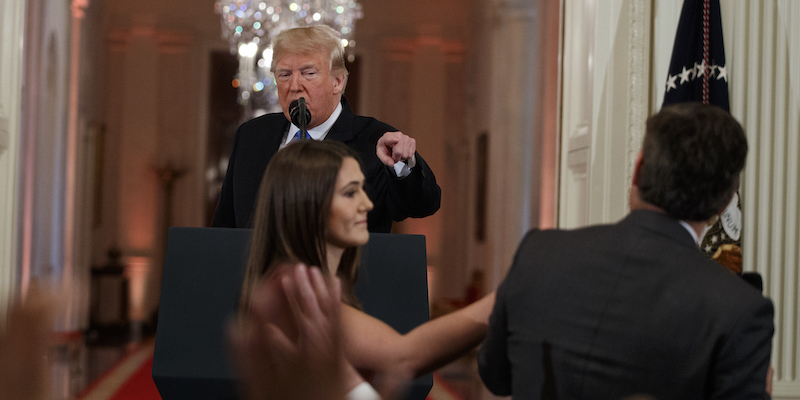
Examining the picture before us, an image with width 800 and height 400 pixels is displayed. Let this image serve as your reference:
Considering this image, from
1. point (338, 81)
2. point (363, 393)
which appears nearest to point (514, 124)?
point (338, 81)

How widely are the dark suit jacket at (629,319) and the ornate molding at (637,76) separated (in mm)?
2590

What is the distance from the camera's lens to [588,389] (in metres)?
1.56

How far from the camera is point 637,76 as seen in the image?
13.4 ft

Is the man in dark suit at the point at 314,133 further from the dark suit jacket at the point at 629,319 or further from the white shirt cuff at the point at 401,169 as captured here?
the dark suit jacket at the point at 629,319

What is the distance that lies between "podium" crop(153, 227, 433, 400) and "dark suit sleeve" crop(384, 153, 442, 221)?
523 millimetres

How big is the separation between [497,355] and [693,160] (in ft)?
2.09

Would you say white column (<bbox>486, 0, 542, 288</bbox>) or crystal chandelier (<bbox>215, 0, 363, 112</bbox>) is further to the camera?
white column (<bbox>486, 0, 542, 288</bbox>)

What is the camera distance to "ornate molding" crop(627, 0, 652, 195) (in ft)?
13.4

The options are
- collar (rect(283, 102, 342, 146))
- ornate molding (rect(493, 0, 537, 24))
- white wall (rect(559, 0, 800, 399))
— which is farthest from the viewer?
ornate molding (rect(493, 0, 537, 24))

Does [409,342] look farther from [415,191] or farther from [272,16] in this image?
[272,16]

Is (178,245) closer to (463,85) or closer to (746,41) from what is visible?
(746,41)

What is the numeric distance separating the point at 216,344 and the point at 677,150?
122 centimetres

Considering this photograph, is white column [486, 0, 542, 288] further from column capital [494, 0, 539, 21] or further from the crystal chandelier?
the crystal chandelier

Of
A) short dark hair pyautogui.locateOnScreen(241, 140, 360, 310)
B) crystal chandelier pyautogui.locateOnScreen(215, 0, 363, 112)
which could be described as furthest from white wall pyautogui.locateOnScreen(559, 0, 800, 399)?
crystal chandelier pyautogui.locateOnScreen(215, 0, 363, 112)
